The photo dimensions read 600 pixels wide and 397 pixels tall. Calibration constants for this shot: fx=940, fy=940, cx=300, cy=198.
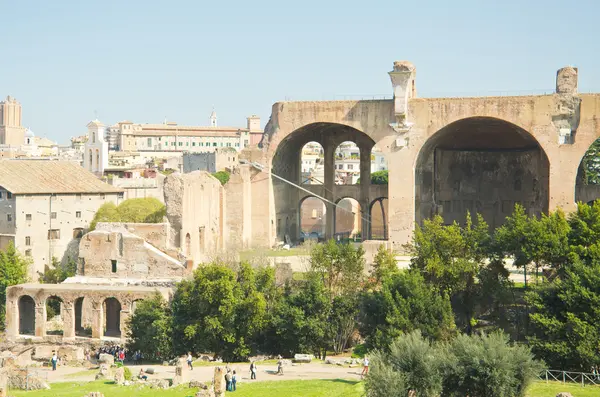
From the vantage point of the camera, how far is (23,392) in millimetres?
29906

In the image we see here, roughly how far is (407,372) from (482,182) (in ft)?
108

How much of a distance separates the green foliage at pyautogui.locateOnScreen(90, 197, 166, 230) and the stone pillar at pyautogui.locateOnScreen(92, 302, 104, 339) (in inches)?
307

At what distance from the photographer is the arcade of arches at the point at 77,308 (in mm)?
38406

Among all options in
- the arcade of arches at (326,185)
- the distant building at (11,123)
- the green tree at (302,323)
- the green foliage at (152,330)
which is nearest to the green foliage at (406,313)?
the green tree at (302,323)

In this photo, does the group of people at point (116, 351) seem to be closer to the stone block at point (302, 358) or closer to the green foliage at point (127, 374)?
the green foliage at point (127, 374)

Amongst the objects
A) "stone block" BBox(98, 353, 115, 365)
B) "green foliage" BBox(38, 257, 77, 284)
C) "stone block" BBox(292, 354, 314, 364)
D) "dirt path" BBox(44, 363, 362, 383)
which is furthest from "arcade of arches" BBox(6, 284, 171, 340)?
"stone block" BBox(292, 354, 314, 364)

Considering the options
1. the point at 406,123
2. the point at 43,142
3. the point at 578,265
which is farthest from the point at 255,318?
the point at 43,142

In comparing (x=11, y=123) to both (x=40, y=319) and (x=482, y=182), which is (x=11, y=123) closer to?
(x=482, y=182)

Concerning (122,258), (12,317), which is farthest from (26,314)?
(122,258)

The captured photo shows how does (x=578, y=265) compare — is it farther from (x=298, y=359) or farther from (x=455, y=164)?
(x=455, y=164)

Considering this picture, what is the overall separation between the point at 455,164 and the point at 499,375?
107ft

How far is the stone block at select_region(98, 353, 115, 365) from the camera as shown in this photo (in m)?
33.2

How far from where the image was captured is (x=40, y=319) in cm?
3925

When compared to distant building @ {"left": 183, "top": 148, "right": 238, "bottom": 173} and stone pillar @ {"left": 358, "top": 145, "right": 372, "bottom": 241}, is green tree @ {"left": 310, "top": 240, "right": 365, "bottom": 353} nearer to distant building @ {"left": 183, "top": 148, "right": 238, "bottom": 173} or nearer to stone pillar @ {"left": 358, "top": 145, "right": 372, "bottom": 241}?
stone pillar @ {"left": 358, "top": 145, "right": 372, "bottom": 241}
